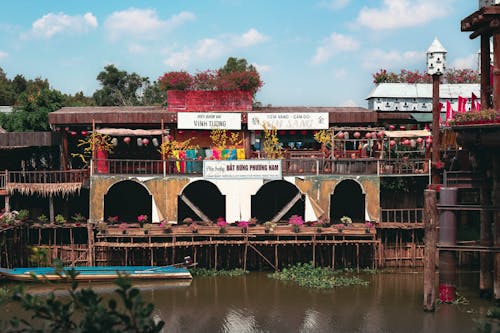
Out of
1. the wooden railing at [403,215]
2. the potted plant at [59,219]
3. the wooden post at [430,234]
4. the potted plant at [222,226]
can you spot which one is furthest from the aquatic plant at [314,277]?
the potted plant at [59,219]

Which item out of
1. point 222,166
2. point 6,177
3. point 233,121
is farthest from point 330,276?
point 6,177

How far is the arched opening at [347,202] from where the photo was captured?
1547 inches

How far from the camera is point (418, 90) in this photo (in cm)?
5362

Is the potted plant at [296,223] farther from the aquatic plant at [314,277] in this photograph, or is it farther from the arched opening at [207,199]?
the arched opening at [207,199]

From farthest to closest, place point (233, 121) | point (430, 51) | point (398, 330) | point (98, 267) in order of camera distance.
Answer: point (233, 121) → point (98, 267) → point (430, 51) → point (398, 330)

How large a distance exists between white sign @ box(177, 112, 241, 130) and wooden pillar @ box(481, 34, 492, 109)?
14733mm

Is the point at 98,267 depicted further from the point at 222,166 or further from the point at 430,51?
the point at 430,51

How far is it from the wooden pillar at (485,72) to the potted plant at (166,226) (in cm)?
1670

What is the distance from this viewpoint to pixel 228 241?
32.9 meters

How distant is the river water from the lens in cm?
2500

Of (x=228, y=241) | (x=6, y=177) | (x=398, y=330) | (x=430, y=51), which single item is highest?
(x=430, y=51)

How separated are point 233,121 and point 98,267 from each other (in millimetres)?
11623

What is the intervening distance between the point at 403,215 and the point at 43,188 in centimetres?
2064

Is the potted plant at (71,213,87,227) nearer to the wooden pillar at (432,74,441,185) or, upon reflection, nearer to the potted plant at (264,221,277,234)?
the potted plant at (264,221,277,234)
